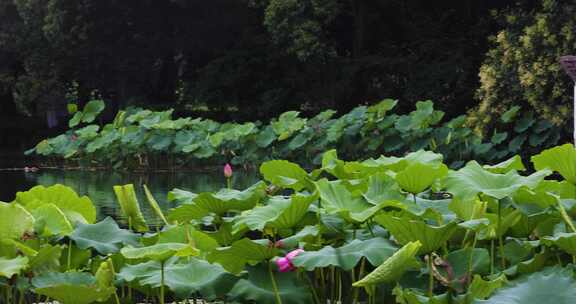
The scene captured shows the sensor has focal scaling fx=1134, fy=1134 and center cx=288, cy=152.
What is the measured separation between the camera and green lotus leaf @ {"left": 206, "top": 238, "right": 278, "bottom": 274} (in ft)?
11.2

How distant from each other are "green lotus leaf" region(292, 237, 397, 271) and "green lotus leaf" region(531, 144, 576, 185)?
2.63 feet

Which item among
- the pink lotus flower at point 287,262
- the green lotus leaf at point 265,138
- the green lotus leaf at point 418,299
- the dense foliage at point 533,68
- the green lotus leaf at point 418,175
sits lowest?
the green lotus leaf at point 265,138

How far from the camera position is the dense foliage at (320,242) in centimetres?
337

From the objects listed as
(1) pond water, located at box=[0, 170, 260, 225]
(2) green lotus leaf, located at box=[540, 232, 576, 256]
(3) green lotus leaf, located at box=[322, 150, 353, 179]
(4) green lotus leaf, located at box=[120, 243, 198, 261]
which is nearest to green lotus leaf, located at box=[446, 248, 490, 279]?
(2) green lotus leaf, located at box=[540, 232, 576, 256]

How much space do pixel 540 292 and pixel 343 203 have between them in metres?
1.21

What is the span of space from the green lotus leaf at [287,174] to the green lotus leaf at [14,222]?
1.08 meters

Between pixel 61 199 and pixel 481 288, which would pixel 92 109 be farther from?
pixel 481 288

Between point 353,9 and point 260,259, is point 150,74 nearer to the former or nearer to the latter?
point 353,9

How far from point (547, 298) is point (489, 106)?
13114 mm

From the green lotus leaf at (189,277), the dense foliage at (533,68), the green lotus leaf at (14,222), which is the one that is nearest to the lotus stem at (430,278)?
the green lotus leaf at (189,277)

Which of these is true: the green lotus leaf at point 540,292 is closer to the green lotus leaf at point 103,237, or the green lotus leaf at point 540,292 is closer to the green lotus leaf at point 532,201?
the green lotus leaf at point 532,201

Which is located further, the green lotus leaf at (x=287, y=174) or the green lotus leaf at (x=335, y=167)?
the green lotus leaf at (x=335, y=167)

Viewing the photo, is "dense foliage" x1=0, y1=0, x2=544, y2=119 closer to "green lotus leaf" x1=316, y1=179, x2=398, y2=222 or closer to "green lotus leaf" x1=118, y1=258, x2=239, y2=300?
"green lotus leaf" x1=316, y1=179, x2=398, y2=222

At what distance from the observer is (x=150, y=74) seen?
25.6 metres
